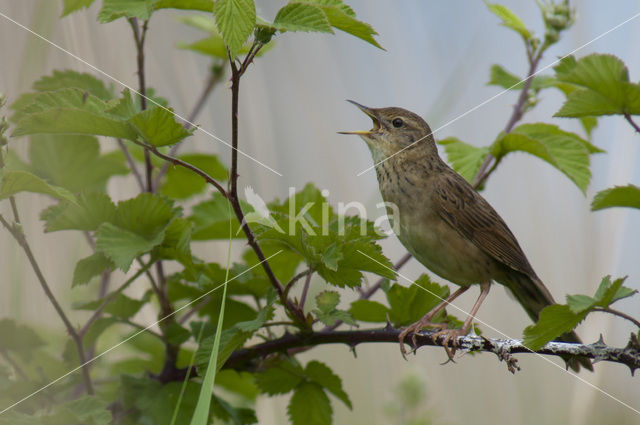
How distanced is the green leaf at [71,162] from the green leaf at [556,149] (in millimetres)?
1180

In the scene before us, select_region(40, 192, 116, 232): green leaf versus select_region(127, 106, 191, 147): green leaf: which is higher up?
select_region(127, 106, 191, 147): green leaf

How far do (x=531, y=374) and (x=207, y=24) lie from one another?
2.59 meters

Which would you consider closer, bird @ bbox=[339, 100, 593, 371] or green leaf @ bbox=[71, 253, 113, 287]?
green leaf @ bbox=[71, 253, 113, 287]

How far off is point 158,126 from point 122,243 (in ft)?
1.17

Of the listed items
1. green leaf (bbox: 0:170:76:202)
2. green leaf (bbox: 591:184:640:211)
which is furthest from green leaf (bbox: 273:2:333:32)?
green leaf (bbox: 591:184:640:211)

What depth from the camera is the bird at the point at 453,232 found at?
2.45 meters

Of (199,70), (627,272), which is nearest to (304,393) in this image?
(199,70)

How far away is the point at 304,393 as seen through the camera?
6.53 feet

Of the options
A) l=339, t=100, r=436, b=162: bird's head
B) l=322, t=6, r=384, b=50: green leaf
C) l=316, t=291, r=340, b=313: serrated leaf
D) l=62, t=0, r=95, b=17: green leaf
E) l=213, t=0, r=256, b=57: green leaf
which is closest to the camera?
l=213, t=0, r=256, b=57: green leaf

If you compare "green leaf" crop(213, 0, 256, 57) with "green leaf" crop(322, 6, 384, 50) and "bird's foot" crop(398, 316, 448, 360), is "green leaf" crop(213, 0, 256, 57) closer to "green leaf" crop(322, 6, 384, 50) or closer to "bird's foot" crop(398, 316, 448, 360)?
"green leaf" crop(322, 6, 384, 50)

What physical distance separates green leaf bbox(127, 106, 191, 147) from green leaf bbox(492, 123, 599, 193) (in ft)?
3.05

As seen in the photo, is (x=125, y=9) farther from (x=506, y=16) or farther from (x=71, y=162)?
(x=506, y=16)

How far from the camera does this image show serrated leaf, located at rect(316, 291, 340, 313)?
174 centimetres

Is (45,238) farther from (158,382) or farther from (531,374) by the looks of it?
(531,374)
